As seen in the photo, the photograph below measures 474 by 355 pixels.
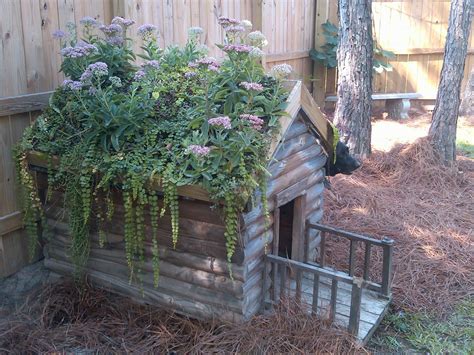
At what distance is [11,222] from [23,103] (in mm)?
828

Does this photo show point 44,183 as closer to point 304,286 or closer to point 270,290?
point 270,290

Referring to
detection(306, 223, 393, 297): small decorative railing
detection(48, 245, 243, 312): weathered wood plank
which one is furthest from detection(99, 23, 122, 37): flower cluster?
detection(306, 223, 393, 297): small decorative railing

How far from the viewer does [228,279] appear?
3236mm

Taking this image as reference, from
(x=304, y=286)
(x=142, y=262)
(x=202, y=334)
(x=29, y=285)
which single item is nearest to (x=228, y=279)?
(x=202, y=334)

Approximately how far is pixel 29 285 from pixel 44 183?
2.67ft

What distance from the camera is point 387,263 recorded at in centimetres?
372

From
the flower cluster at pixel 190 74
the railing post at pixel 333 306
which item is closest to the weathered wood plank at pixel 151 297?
the railing post at pixel 333 306

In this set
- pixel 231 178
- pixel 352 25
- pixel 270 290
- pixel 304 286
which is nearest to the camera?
pixel 231 178

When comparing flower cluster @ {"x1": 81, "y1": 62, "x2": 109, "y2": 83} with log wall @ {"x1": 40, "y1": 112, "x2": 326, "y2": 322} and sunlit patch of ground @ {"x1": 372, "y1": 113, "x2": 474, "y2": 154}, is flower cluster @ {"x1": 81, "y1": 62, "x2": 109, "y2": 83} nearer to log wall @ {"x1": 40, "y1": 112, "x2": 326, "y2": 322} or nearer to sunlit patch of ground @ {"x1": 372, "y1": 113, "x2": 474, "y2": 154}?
log wall @ {"x1": 40, "y1": 112, "x2": 326, "y2": 322}

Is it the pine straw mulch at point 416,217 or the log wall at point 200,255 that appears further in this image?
the pine straw mulch at point 416,217

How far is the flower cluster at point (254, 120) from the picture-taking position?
3053 millimetres

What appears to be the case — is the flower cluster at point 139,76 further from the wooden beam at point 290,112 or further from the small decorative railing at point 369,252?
the small decorative railing at point 369,252

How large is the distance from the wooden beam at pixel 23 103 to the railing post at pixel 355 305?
2.46 m

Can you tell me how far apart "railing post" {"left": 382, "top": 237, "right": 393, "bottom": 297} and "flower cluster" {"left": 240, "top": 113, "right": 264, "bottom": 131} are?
1279mm
